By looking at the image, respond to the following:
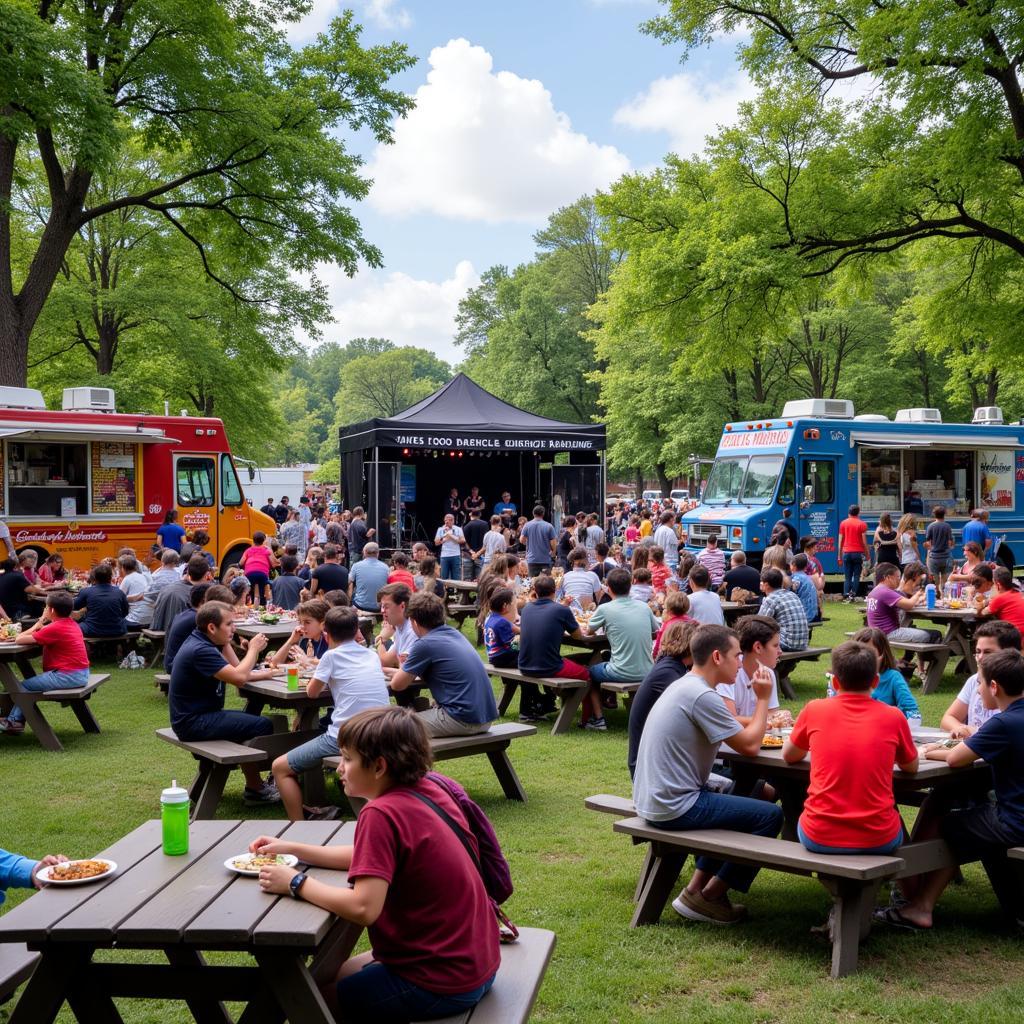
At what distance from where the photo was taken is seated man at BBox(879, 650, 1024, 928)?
16.1 feet

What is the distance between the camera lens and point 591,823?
6.82 meters

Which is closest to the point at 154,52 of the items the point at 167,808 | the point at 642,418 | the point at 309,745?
the point at 309,745

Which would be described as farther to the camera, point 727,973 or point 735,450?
point 735,450

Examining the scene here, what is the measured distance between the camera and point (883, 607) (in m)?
10.8

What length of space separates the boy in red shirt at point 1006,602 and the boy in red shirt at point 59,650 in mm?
8132

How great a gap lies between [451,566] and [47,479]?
699 centimetres

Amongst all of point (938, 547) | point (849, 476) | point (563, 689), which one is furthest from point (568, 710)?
point (849, 476)

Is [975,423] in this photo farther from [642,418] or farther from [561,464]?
[642,418]

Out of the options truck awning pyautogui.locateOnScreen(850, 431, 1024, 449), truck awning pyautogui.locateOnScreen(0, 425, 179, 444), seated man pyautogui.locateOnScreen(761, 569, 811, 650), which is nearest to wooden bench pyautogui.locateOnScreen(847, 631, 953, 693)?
seated man pyautogui.locateOnScreen(761, 569, 811, 650)

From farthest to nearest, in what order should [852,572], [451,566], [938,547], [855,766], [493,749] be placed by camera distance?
1. [451,566]
2. [852,572]
3. [938,547]
4. [493,749]
5. [855,766]

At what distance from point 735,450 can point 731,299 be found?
363 centimetres

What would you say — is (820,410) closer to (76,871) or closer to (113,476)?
(113,476)

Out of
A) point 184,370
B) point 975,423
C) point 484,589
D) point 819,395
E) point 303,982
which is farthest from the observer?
point 819,395

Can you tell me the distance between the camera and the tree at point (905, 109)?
15.5 m
